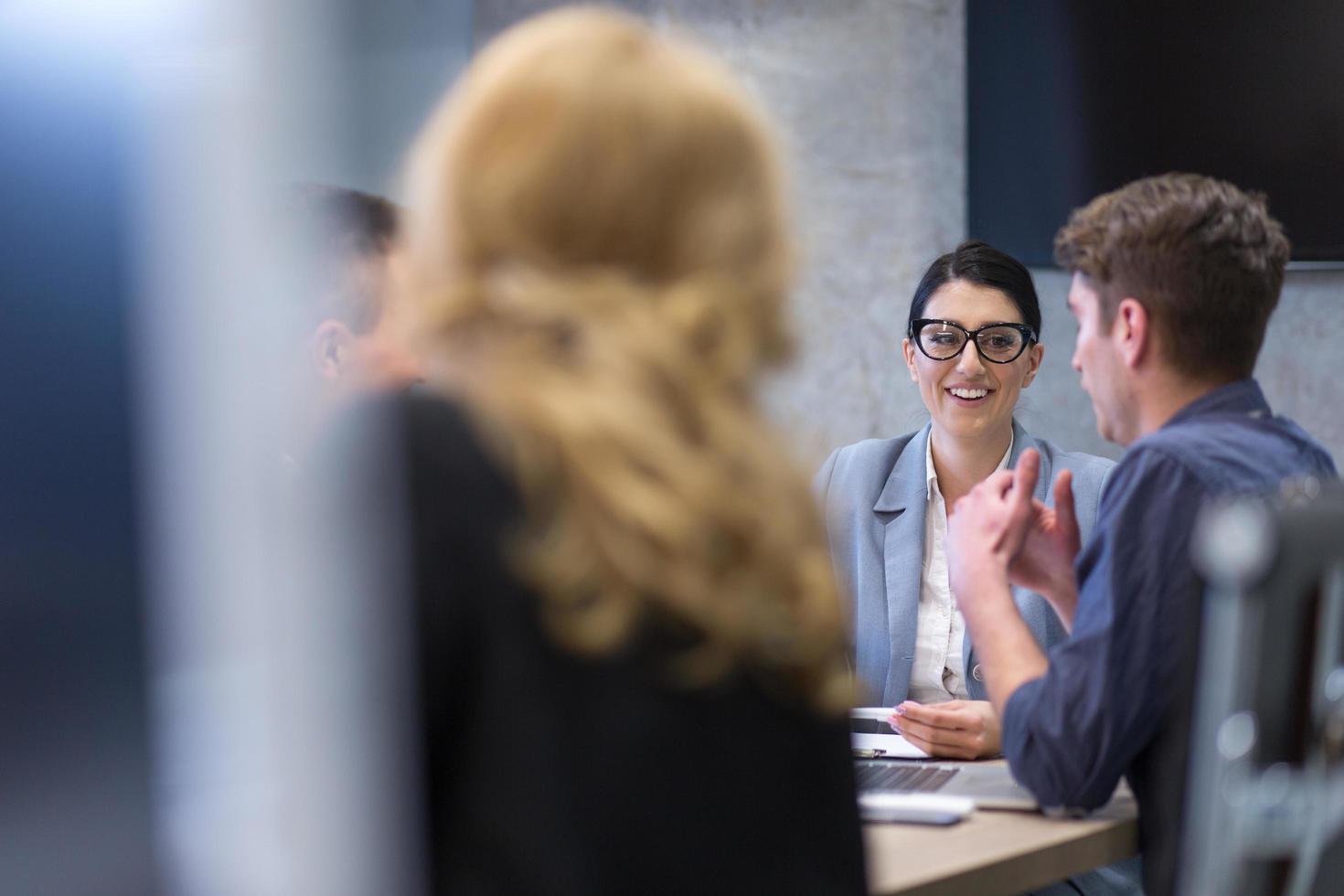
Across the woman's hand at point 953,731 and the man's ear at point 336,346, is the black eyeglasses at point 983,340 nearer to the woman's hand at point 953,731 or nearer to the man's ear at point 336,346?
the woman's hand at point 953,731

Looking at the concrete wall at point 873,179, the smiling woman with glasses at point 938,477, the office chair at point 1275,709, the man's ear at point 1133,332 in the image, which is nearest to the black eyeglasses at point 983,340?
the smiling woman with glasses at point 938,477

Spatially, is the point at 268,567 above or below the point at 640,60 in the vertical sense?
below

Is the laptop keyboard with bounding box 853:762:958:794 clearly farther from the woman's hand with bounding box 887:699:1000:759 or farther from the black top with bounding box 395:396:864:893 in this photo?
the black top with bounding box 395:396:864:893

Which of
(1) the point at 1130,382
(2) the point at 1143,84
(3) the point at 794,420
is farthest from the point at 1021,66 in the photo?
(3) the point at 794,420

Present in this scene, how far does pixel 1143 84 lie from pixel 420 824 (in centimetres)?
329

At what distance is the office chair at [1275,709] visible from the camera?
1037 mm

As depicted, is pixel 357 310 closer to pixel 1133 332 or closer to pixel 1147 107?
pixel 1133 332

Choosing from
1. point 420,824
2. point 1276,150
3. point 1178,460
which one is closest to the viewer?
point 420,824

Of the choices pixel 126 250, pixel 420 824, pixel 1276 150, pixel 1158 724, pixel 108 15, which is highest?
pixel 1276 150

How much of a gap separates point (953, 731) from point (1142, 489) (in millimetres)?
512

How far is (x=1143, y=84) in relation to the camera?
363cm

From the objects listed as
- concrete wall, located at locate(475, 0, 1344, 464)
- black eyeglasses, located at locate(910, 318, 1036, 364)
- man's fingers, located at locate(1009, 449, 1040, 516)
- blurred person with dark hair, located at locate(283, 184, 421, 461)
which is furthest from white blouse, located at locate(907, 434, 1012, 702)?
concrete wall, located at locate(475, 0, 1344, 464)

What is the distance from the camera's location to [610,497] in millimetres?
884

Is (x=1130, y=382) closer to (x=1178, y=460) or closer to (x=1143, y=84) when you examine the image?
(x=1178, y=460)
